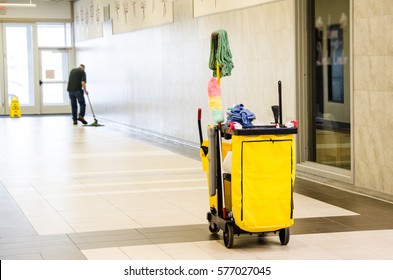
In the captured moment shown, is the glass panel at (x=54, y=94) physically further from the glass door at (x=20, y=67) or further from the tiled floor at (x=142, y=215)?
the tiled floor at (x=142, y=215)

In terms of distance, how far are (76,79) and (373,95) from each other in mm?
13341

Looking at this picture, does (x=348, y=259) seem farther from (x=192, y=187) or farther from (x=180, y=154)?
(x=180, y=154)

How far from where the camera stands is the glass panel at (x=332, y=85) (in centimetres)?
937

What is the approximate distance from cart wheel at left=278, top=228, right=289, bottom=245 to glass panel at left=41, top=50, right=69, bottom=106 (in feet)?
67.0

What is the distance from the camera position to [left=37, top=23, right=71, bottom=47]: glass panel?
1008 inches

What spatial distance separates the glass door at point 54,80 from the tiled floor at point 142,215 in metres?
13.0

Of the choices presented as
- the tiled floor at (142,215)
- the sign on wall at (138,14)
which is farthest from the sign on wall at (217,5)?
the tiled floor at (142,215)

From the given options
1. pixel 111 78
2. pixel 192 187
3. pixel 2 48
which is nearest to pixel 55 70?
pixel 2 48

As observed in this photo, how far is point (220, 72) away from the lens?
6.58 meters

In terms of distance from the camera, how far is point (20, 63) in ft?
83.6

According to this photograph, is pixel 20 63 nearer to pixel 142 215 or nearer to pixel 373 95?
pixel 373 95

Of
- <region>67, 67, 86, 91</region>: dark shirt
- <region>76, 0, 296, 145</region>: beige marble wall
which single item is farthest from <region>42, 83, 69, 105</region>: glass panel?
<region>67, 67, 86, 91</region>: dark shirt

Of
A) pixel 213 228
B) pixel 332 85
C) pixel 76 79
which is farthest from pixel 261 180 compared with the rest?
pixel 76 79

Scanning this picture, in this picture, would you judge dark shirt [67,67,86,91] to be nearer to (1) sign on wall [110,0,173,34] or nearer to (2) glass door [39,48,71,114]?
(1) sign on wall [110,0,173,34]
